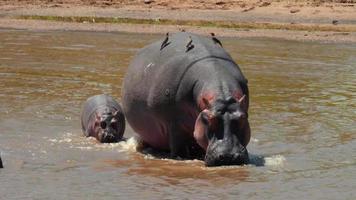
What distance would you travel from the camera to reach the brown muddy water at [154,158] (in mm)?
7574

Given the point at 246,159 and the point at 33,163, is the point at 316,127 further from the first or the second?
the point at 33,163

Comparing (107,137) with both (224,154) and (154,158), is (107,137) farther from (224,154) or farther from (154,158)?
(224,154)

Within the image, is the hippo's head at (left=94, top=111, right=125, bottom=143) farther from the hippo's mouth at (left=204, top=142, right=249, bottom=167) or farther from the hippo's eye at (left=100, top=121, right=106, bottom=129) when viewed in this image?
the hippo's mouth at (left=204, top=142, right=249, bottom=167)

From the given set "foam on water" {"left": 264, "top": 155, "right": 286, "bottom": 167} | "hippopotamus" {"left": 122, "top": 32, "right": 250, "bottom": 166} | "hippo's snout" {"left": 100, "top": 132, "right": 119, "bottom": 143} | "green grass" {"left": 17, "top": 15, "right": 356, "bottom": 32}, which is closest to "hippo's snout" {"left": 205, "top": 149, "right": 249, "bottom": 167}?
"hippopotamus" {"left": 122, "top": 32, "right": 250, "bottom": 166}

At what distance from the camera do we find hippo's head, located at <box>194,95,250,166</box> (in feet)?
26.5

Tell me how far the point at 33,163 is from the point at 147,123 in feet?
4.10

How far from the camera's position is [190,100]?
862cm

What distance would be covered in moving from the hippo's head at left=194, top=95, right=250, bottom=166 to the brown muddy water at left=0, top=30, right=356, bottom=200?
113 millimetres

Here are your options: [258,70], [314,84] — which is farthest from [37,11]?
[314,84]

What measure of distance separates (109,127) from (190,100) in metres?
1.75

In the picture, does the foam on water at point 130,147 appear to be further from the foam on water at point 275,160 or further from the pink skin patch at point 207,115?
the pink skin patch at point 207,115

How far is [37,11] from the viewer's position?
2983cm

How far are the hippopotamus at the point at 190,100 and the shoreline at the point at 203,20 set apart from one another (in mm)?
15646

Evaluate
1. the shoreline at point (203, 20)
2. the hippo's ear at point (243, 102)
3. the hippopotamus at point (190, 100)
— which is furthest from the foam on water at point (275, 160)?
the shoreline at point (203, 20)
